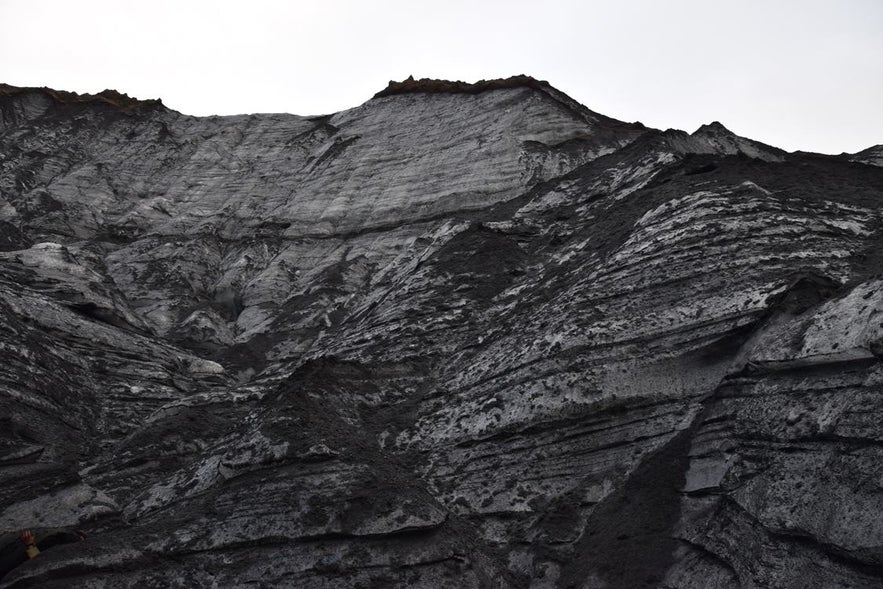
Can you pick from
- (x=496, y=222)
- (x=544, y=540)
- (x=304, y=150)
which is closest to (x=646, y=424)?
(x=544, y=540)

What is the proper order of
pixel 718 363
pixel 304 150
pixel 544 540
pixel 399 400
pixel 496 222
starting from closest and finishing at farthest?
pixel 544 540
pixel 718 363
pixel 399 400
pixel 496 222
pixel 304 150

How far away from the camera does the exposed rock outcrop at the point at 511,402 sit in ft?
29.1

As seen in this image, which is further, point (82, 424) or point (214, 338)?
point (214, 338)

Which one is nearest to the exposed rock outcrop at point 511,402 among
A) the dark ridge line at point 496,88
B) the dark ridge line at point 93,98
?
the dark ridge line at point 496,88

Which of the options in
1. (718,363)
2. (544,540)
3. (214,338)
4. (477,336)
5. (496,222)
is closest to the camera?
(544,540)

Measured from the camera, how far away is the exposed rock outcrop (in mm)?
8859

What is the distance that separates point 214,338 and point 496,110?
46.4 ft

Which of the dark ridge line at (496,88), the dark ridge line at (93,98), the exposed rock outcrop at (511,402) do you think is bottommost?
the exposed rock outcrop at (511,402)

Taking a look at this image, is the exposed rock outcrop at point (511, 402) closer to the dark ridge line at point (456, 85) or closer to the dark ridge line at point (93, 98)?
the dark ridge line at point (456, 85)

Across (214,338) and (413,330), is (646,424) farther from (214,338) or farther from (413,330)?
(214,338)

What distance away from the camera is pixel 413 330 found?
49.2 ft

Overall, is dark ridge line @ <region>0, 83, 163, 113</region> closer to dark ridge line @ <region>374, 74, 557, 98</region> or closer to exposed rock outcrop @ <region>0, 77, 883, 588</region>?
dark ridge line @ <region>374, 74, 557, 98</region>

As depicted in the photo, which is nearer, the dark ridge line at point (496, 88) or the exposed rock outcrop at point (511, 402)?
the exposed rock outcrop at point (511, 402)

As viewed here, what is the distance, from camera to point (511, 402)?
11.7m
